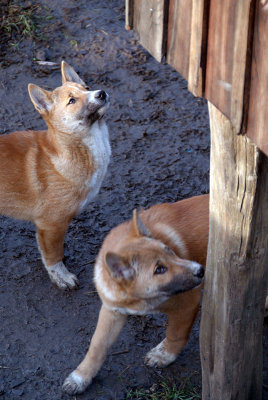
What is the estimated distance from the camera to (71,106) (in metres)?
4.87

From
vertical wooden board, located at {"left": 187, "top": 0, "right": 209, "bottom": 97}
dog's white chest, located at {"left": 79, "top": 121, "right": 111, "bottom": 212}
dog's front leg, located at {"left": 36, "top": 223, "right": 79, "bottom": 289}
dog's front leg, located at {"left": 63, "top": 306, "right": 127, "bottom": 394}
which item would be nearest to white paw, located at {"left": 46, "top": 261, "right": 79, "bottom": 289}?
dog's front leg, located at {"left": 36, "top": 223, "right": 79, "bottom": 289}

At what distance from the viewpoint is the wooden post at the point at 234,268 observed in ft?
9.19

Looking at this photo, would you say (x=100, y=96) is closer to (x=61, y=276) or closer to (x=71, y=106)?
(x=71, y=106)

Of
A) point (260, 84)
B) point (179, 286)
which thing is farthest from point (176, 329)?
point (260, 84)

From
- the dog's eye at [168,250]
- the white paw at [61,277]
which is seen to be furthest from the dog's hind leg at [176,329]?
the white paw at [61,277]

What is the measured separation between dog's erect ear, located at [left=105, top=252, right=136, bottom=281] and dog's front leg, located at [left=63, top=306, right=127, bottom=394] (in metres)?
0.42

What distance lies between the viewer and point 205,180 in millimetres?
6363

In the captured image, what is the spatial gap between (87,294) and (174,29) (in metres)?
3.17

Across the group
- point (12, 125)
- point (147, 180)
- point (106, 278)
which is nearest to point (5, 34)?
point (12, 125)

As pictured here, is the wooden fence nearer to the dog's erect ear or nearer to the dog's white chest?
the dog's erect ear

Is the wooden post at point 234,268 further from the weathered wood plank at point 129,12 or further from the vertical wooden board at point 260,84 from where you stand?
the weathered wood plank at point 129,12

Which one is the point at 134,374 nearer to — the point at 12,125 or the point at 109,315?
the point at 109,315

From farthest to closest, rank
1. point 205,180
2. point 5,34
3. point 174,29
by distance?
point 5,34 < point 205,180 < point 174,29

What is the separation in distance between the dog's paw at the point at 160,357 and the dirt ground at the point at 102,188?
71mm
